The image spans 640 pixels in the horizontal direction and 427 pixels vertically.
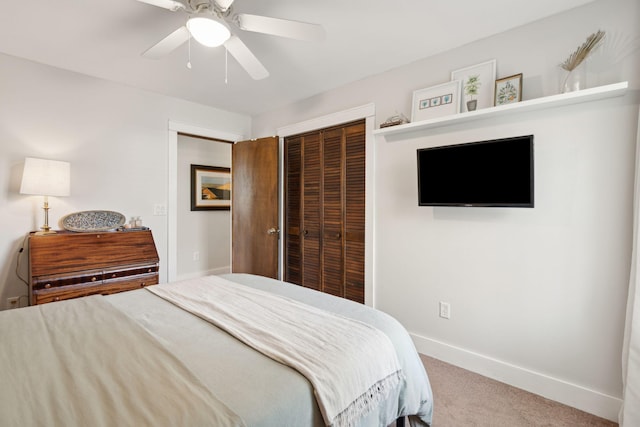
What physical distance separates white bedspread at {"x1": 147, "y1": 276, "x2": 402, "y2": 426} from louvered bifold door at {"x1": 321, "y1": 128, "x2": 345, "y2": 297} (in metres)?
1.54

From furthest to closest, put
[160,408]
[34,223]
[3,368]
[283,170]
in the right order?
[283,170]
[34,223]
[3,368]
[160,408]

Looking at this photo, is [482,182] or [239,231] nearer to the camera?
[482,182]

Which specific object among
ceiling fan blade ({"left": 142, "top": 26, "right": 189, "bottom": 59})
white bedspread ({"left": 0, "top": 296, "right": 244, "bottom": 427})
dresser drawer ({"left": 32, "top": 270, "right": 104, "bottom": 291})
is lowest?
dresser drawer ({"left": 32, "top": 270, "right": 104, "bottom": 291})

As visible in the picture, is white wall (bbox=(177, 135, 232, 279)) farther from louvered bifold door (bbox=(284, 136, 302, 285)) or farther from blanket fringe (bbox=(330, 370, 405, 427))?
blanket fringe (bbox=(330, 370, 405, 427))

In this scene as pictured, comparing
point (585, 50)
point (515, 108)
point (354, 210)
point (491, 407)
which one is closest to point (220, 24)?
point (515, 108)

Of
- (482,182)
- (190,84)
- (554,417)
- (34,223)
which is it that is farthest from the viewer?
(190,84)

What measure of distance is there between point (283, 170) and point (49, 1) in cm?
235

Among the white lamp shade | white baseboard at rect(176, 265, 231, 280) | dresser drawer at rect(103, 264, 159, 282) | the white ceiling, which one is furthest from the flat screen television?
white baseboard at rect(176, 265, 231, 280)

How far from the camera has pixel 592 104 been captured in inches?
70.8

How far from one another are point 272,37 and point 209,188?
316 centimetres

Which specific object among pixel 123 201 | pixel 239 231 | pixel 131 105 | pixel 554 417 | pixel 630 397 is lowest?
pixel 554 417

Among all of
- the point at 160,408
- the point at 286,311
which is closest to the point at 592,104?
the point at 286,311

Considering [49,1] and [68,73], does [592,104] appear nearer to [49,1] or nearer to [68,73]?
[49,1]

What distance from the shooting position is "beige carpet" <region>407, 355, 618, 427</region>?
1.74 m
